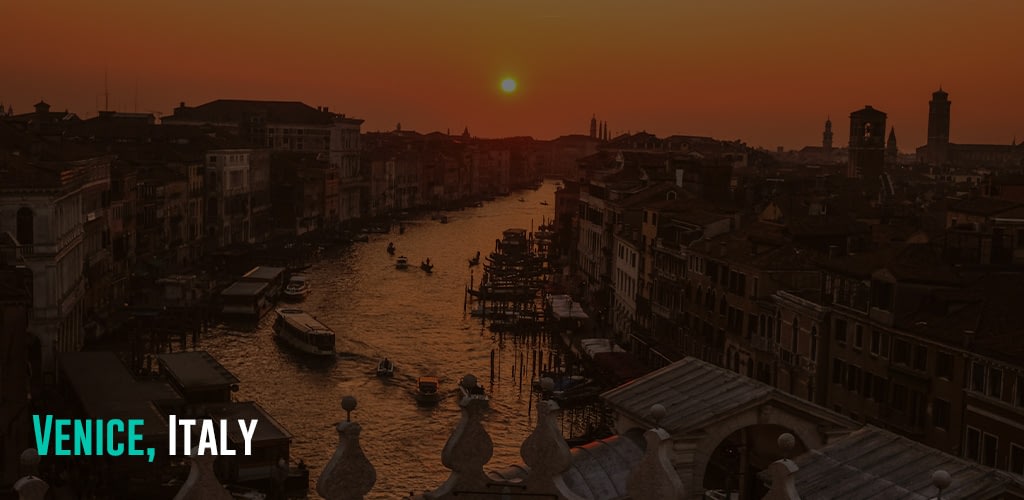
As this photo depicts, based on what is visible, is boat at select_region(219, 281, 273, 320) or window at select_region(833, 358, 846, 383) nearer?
window at select_region(833, 358, 846, 383)

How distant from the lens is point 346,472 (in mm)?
3365

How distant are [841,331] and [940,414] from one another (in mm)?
2534

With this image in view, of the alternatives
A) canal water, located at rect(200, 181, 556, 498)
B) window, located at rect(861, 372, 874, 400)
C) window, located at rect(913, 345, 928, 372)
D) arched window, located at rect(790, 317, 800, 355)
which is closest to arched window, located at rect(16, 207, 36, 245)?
canal water, located at rect(200, 181, 556, 498)

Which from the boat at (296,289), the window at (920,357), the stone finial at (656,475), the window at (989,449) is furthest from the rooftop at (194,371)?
the stone finial at (656,475)

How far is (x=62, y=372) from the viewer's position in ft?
60.3

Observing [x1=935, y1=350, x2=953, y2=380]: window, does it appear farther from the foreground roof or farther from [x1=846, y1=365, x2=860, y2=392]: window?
the foreground roof

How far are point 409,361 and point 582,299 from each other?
972 centimetres

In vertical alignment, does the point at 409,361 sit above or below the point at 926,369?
below

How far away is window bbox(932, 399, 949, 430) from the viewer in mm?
12820

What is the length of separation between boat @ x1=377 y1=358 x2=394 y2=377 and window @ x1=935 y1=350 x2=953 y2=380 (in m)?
11.9

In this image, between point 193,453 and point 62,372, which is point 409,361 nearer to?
point 62,372

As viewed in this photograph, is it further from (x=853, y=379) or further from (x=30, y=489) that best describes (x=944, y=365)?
(x=30, y=489)

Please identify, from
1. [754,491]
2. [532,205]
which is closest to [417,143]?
[532,205]

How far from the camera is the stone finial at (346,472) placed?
3354 mm
